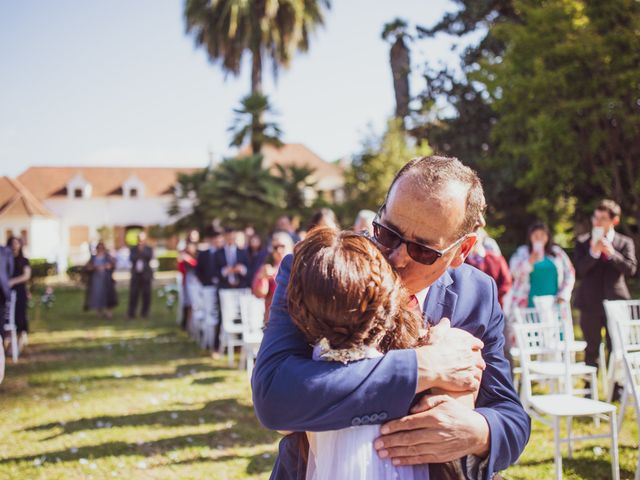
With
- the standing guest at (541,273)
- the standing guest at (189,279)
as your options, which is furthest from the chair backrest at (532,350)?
the standing guest at (189,279)

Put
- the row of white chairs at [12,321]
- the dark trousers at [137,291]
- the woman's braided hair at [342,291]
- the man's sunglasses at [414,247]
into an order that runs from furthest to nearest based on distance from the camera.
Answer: the dark trousers at [137,291] → the row of white chairs at [12,321] → the man's sunglasses at [414,247] → the woman's braided hair at [342,291]

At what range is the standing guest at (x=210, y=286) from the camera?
422 inches

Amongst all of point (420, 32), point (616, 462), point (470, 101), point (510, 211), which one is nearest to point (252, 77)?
point (420, 32)

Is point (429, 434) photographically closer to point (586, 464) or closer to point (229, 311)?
point (586, 464)

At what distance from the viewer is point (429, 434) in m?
1.41

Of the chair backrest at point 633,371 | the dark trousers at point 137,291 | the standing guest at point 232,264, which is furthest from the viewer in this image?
the dark trousers at point 137,291

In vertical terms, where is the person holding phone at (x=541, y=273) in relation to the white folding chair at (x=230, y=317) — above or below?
above

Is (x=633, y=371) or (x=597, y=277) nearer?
(x=633, y=371)

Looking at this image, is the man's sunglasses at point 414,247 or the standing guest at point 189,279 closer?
the man's sunglasses at point 414,247

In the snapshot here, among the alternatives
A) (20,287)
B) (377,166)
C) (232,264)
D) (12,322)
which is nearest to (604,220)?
(232,264)

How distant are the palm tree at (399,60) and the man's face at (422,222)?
72.1 feet

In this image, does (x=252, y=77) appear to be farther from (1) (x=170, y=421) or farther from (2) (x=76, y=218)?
(2) (x=76, y=218)

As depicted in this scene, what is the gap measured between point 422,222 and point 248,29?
29.4 metres

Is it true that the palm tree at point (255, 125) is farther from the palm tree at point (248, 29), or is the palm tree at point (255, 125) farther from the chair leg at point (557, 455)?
the chair leg at point (557, 455)
